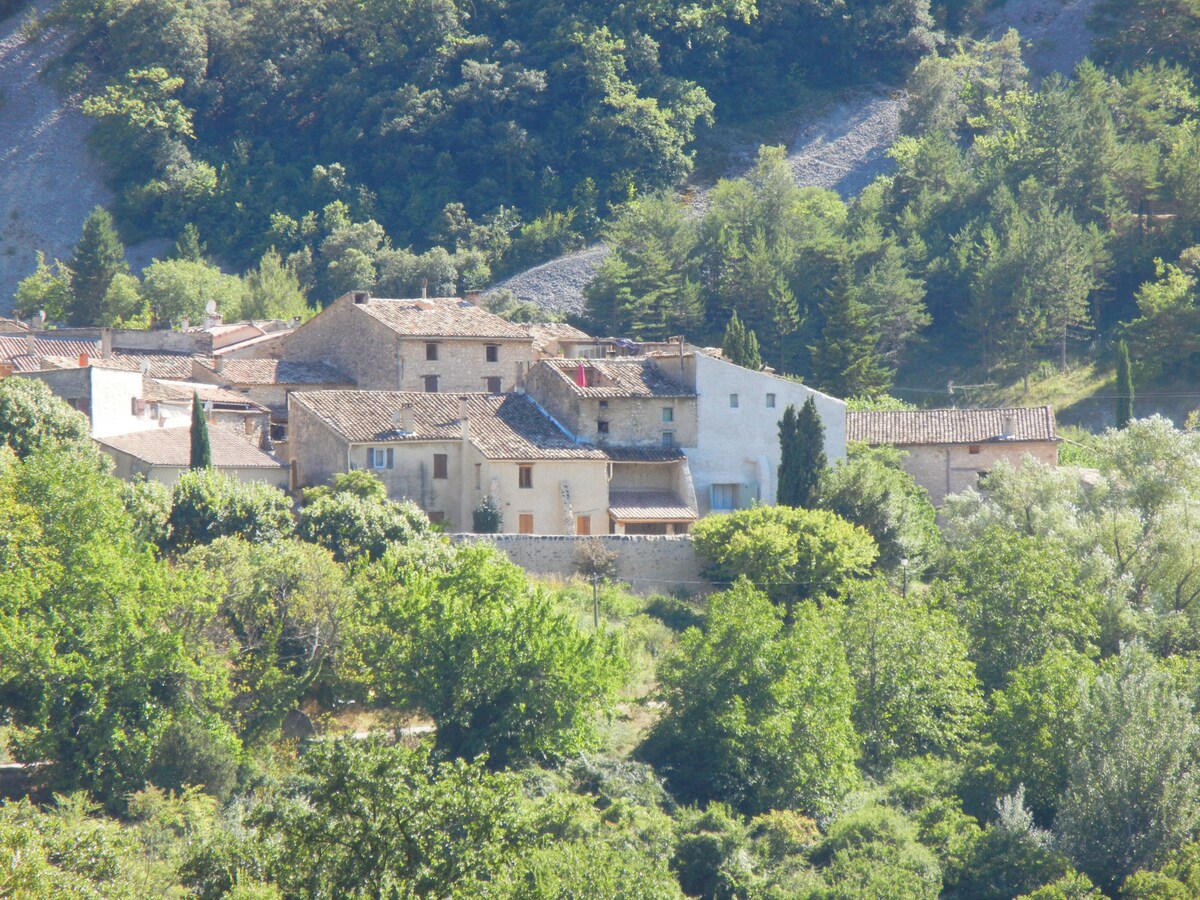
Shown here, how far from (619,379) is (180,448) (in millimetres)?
13812

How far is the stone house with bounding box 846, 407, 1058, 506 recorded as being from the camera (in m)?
57.1

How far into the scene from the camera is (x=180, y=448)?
50844 millimetres

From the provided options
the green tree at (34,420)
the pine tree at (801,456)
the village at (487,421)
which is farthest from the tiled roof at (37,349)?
the pine tree at (801,456)

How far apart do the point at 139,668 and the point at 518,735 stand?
830 cm

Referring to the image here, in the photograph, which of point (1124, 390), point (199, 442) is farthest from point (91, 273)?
point (1124, 390)

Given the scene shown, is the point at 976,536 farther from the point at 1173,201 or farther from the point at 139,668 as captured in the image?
the point at 1173,201

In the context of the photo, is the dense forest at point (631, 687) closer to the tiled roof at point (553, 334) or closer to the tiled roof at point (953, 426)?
the tiled roof at point (953, 426)

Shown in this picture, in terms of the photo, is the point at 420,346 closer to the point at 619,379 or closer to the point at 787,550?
the point at 619,379

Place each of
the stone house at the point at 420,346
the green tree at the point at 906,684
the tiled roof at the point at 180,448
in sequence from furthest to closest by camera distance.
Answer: the stone house at the point at 420,346 < the tiled roof at the point at 180,448 < the green tree at the point at 906,684

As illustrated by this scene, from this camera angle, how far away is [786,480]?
2066 inches

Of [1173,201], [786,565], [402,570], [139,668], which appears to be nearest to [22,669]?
[139,668]

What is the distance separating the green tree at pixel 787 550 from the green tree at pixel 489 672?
854 centimetres

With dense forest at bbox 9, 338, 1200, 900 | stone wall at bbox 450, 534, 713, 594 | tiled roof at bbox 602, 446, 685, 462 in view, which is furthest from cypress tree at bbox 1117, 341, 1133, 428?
stone wall at bbox 450, 534, 713, 594

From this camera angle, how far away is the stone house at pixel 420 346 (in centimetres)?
5916
